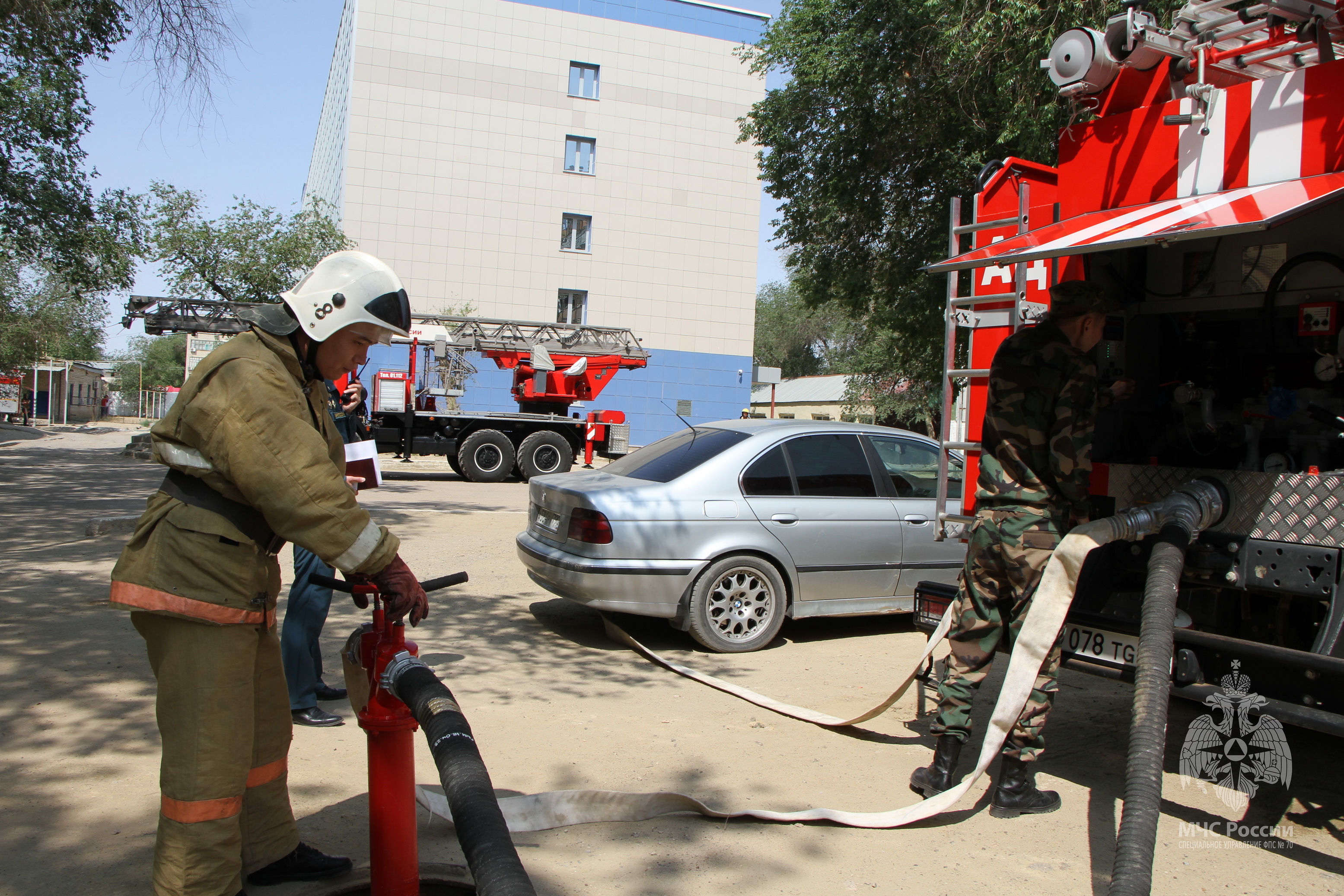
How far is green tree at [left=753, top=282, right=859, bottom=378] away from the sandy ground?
206 ft

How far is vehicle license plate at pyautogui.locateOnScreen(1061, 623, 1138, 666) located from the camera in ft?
12.1

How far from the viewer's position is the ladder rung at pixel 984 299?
15.9 ft

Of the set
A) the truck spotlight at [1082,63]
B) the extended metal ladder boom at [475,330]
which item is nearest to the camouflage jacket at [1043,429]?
the truck spotlight at [1082,63]

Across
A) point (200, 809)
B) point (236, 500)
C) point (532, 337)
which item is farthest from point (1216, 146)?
point (532, 337)

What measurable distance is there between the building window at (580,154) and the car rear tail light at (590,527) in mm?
27162

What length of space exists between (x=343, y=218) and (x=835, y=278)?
59.3ft

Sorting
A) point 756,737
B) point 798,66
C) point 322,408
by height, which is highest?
point 798,66

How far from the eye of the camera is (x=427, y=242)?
1160 inches

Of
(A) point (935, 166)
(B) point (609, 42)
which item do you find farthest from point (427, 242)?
(A) point (935, 166)

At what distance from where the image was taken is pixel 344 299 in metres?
2.61

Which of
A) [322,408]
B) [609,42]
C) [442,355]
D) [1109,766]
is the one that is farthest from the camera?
[609,42]

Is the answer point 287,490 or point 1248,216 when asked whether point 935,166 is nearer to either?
point 1248,216

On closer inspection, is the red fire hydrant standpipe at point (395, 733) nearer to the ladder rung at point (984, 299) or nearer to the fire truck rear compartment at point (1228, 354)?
the ladder rung at point (984, 299)

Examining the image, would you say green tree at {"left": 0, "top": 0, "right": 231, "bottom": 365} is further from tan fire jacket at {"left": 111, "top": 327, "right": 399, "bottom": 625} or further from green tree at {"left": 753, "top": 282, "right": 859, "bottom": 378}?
green tree at {"left": 753, "top": 282, "right": 859, "bottom": 378}
